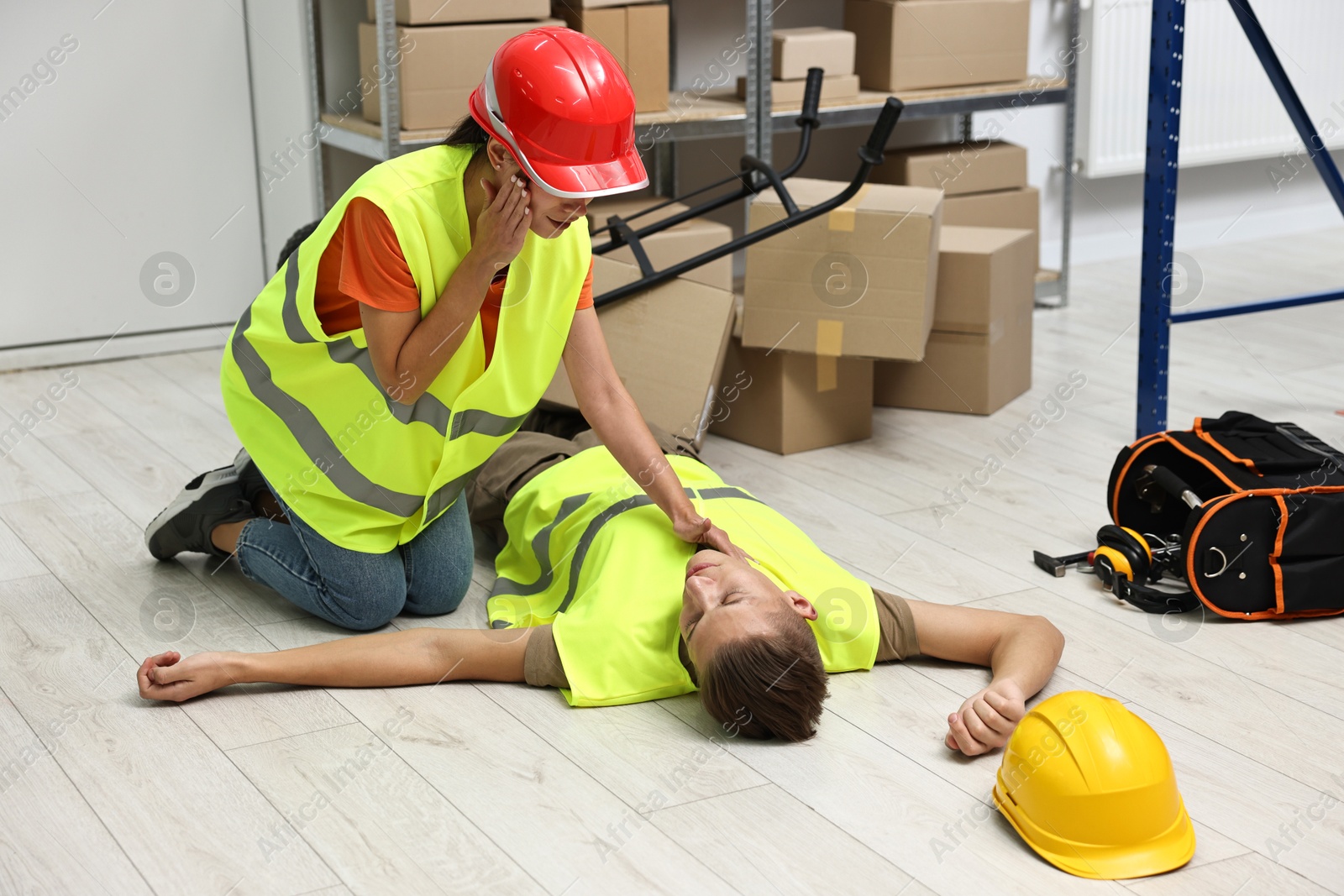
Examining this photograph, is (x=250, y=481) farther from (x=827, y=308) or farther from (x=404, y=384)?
(x=827, y=308)

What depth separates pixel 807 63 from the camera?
366 cm

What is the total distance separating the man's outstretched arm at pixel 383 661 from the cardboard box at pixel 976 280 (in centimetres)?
165

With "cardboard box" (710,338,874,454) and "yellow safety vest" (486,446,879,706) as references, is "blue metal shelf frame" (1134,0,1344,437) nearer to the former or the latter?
"cardboard box" (710,338,874,454)

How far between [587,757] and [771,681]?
0.27 meters

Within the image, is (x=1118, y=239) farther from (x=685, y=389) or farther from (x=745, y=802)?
(x=745, y=802)

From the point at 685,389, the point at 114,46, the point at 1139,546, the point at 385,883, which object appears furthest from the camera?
the point at 114,46

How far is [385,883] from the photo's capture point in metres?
1.53

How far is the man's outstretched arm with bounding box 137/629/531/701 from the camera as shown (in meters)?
1.93

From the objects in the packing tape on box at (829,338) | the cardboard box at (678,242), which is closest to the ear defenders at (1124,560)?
the packing tape on box at (829,338)

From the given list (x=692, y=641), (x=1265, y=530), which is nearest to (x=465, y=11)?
(x=692, y=641)

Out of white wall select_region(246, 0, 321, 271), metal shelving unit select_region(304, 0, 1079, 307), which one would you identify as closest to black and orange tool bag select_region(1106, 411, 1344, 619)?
metal shelving unit select_region(304, 0, 1079, 307)

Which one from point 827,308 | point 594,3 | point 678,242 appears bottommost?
point 827,308

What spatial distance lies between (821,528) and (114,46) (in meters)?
2.36

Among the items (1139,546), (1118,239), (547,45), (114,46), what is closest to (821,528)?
(1139,546)
